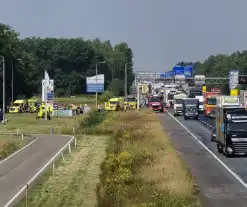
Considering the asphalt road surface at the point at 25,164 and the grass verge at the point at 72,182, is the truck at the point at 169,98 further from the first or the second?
the grass verge at the point at 72,182

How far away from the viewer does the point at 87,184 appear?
2555cm

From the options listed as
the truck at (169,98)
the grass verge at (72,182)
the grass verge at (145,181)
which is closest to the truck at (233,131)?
the grass verge at (145,181)

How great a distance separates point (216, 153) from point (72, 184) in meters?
16.7

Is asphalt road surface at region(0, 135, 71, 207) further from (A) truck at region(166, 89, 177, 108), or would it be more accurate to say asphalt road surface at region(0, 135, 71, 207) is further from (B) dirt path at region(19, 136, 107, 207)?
(A) truck at region(166, 89, 177, 108)

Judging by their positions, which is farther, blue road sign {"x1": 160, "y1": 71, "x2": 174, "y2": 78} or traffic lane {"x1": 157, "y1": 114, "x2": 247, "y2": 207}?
blue road sign {"x1": 160, "y1": 71, "x2": 174, "y2": 78}

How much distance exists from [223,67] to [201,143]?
5094 inches

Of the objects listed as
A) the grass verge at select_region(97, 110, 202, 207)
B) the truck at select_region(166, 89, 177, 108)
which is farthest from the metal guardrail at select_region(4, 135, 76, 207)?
the truck at select_region(166, 89, 177, 108)

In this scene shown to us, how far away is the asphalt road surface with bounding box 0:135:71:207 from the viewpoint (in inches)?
982

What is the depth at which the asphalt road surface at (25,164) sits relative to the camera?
982 inches

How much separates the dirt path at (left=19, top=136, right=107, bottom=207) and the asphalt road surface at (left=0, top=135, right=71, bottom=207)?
962mm

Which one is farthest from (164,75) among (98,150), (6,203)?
(6,203)

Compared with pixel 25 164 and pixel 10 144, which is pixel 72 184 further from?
pixel 10 144

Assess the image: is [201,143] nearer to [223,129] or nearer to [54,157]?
[223,129]

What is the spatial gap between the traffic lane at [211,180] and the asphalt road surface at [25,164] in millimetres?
7388
